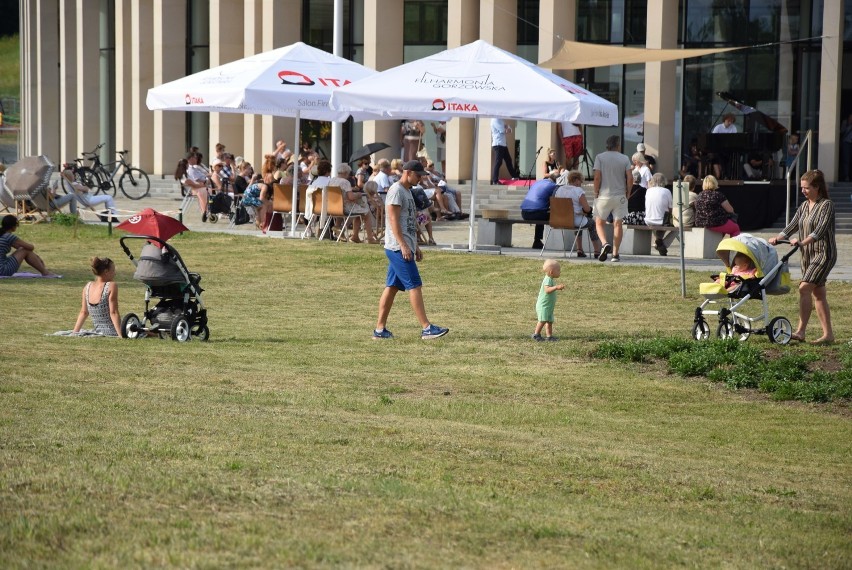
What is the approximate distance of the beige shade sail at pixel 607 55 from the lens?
74.8ft

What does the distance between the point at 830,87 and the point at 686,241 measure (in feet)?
42.2

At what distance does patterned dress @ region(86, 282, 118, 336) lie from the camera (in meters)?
12.6

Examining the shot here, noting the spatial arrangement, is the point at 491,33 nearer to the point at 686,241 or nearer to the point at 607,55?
the point at 607,55

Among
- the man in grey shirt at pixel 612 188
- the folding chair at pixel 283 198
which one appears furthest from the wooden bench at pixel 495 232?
the folding chair at pixel 283 198

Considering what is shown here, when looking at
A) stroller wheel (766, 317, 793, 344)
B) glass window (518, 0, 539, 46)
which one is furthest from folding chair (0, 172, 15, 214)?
stroller wheel (766, 317, 793, 344)

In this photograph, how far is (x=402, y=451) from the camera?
299 inches

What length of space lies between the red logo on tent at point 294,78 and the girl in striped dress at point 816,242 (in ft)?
37.3

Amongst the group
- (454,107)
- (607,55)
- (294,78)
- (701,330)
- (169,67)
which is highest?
(169,67)

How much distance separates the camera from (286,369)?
1098cm

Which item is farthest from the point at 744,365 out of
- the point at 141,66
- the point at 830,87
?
the point at 141,66

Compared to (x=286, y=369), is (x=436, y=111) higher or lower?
higher

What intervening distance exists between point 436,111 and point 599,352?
25.2 ft

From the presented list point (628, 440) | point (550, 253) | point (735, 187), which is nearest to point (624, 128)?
point (735, 187)

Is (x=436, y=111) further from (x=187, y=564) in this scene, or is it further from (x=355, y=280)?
(x=187, y=564)
